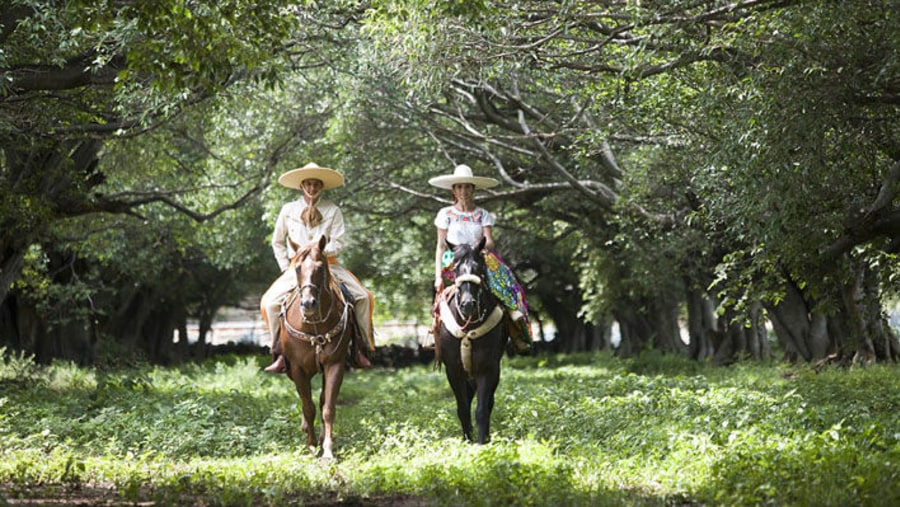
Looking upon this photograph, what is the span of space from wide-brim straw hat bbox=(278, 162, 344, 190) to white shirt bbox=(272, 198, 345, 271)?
0.92ft

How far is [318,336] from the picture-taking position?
1127 cm

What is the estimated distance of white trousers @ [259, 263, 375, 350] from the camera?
1151 cm

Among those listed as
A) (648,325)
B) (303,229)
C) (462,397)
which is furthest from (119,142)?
(648,325)

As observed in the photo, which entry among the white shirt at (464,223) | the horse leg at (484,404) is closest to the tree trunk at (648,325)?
the white shirt at (464,223)

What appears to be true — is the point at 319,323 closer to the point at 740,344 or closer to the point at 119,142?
the point at 119,142

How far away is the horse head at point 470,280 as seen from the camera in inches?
418

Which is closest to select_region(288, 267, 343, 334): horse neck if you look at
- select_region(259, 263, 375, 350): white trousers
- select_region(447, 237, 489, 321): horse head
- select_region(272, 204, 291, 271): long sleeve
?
select_region(259, 263, 375, 350): white trousers

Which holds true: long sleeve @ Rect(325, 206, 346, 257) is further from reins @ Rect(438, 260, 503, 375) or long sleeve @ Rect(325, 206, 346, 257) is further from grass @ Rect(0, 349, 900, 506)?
grass @ Rect(0, 349, 900, 506)

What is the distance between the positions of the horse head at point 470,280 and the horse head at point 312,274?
4.62ft

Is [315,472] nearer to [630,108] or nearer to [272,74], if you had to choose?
[272,74]

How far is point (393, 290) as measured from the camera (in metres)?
46.3

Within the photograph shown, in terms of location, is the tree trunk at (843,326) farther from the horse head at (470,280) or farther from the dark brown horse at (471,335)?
the horse head at (470,280)

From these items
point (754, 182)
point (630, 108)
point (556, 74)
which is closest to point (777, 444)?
point (754, 182)

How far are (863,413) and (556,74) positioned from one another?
334 inches
